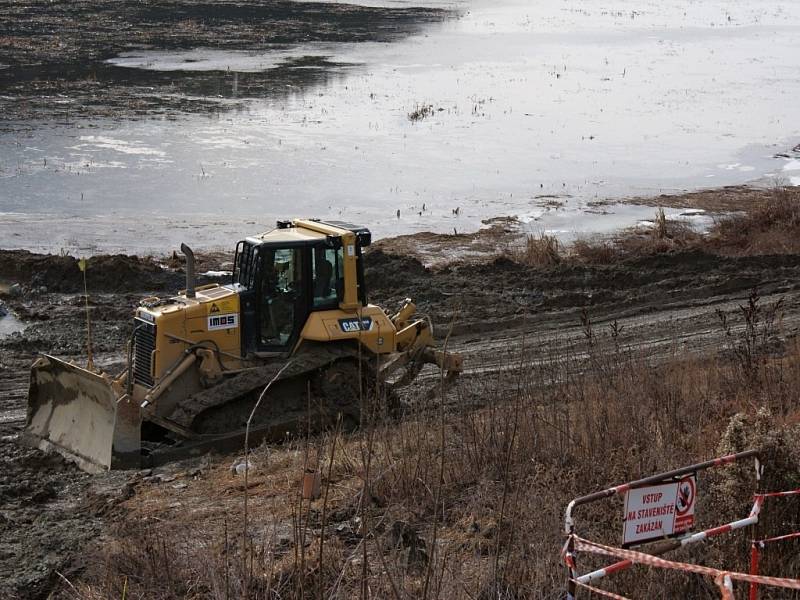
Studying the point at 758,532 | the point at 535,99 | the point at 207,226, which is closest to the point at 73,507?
the point at 758,532

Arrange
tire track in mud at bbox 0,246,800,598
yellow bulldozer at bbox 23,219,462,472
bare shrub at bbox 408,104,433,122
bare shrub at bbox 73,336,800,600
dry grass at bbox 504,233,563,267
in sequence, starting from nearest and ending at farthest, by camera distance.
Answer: bare shrub at bbox 73,336,800,600 < yellow bulldozer at bbox 23,219,462,472 < tire track in mud at bbox 0,246,800,598 < dry grass at bbox 504,233,563,267 < bare shrub at bbox 408,104,433,122

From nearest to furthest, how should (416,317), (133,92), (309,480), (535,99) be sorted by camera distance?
(309,480) < (416,317) < (133,92) < (535,99)

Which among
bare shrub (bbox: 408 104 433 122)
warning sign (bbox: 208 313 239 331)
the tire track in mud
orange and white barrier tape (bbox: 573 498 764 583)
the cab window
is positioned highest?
orange and white barrier tape (bbox: 573 498 764 583)

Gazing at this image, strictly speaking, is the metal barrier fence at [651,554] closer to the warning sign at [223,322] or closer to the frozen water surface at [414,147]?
the warning sign at [223,322]

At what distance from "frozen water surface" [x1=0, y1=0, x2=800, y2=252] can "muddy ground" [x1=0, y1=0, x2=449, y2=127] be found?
1.35m

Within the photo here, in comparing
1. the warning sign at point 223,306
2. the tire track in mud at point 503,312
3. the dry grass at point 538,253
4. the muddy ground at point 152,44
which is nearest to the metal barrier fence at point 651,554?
the tire track in mud at point 503,312

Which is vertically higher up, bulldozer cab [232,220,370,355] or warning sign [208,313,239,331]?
Answer: bulldozer cab [232,220,370,355]

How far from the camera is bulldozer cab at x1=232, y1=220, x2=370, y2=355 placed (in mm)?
12328

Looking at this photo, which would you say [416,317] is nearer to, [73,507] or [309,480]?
[73,507]

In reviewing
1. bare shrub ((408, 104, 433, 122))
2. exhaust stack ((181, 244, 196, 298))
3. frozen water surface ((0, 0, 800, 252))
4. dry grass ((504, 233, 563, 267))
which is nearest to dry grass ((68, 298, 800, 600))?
exhaust stack ((181, 244, 196, 298))

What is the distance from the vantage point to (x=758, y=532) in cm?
700

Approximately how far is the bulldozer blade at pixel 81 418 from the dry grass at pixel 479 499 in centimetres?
87

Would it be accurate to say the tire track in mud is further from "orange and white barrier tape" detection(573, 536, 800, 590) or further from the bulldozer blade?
"orange and white barrier tape" detection(573, 536, 800, 590)

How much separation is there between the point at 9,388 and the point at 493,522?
28.1 ft
